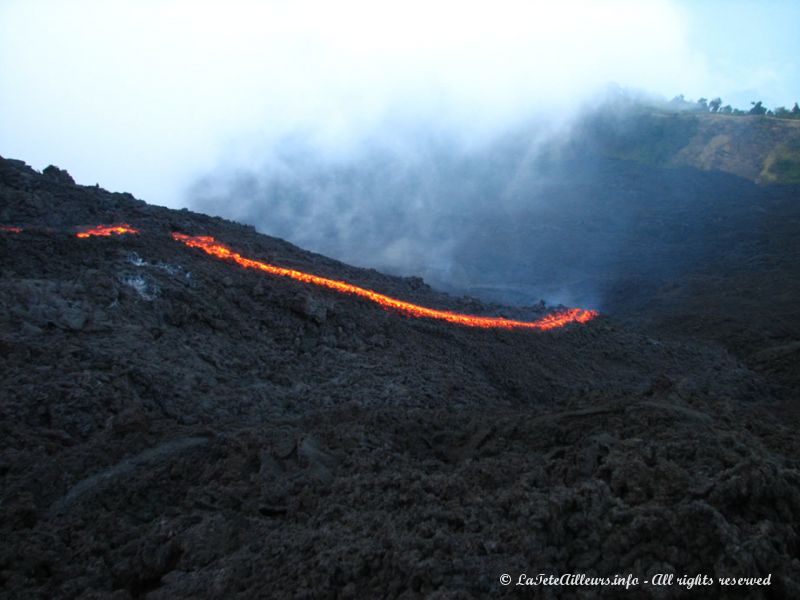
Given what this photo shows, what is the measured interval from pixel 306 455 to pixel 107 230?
9598mm

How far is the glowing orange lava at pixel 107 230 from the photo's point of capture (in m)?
12.5

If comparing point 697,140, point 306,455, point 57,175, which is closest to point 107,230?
point 57,175

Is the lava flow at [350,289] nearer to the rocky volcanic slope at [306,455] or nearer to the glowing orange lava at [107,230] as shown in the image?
the rocky volcanic slope at [306,455]

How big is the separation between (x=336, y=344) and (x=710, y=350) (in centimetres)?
1203

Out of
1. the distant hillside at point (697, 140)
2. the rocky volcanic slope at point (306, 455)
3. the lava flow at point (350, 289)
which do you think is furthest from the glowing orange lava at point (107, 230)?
the distant hillside at point (697, 140)

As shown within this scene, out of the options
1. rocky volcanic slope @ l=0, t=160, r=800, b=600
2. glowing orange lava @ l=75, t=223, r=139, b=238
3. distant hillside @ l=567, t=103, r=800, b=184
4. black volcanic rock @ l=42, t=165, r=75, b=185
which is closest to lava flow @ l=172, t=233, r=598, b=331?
rocky volcanic slope @ l=0, t=160, r=800, b=600

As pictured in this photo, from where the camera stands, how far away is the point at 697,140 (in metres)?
45.8

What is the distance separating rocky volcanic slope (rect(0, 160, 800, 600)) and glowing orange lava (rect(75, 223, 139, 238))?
1.53 feet

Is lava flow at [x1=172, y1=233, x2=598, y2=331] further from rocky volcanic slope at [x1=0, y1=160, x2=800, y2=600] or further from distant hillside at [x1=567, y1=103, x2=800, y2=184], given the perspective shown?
distant hillside at [x1=567, y1=103, x2=800, y2=184]

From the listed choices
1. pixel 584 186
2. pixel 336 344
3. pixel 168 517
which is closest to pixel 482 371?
pixel 336 344

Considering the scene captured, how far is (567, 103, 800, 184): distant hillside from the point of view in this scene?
4166cm

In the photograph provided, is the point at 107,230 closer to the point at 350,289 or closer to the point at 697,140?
the point at 350,289

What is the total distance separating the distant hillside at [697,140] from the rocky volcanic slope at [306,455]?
35.1m

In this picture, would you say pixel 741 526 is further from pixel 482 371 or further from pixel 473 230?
pixel 473 230
